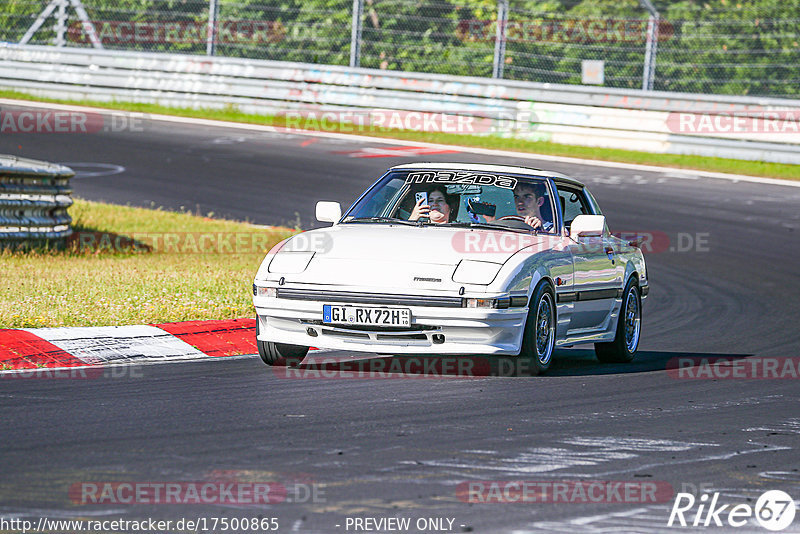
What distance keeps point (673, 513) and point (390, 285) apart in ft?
10.8

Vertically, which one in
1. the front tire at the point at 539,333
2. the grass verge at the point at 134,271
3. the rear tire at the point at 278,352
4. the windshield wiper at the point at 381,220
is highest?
the windshield wiper at the point at 381,220

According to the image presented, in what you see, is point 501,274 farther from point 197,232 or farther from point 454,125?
point 454,125

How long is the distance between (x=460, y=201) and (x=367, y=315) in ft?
5.60

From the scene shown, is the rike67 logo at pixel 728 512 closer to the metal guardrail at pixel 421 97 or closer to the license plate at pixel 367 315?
the license plate at pixel 367 315

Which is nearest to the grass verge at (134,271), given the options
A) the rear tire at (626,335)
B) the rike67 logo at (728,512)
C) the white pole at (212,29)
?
the rear tire at (626,335)

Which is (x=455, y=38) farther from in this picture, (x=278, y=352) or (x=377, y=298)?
(x=377, y=298)

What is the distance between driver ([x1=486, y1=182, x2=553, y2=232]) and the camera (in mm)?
9570

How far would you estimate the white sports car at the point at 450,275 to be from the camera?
27.1ft

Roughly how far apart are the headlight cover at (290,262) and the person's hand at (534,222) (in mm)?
1717

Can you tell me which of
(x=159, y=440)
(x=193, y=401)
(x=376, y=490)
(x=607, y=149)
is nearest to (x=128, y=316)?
(x=193, y=401)

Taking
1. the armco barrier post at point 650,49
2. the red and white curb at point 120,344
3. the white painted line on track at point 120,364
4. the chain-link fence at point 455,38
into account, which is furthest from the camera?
→ the chain-link fence at point 455,38

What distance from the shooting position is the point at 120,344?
925 cm

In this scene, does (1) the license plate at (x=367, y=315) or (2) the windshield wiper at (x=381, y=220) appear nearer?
(1) the license plate at (x=367, y=315)

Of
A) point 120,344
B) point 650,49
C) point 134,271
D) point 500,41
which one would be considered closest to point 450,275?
point 120,344
